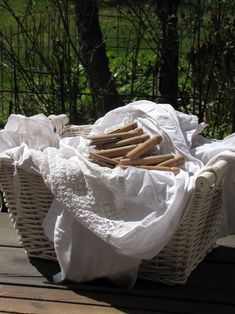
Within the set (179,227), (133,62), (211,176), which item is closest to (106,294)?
(179,227)

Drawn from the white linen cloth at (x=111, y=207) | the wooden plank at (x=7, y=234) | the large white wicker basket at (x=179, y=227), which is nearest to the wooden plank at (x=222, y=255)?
the large white wicker basket at (x=179, y=227)

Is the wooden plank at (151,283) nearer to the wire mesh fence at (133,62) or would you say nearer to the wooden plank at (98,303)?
the wooden plank at (98,303)

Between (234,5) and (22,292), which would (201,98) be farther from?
(22,292)

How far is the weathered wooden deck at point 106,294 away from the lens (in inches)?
105

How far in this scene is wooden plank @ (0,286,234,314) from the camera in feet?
8.72

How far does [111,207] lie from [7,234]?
798mm

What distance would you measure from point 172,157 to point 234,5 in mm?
1812

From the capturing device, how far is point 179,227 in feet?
8.95

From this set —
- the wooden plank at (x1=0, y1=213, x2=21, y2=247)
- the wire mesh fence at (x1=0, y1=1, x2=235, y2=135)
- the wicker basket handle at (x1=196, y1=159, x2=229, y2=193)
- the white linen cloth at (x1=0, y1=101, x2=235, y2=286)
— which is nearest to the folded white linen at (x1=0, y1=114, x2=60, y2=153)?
the white linen cloth at (x1=0, y1=101, x2=235, y2=286)

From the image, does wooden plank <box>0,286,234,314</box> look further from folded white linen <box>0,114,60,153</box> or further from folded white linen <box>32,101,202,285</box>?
folded white linen <box>0,114,60,153</box>

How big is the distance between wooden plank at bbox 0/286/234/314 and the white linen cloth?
10cm

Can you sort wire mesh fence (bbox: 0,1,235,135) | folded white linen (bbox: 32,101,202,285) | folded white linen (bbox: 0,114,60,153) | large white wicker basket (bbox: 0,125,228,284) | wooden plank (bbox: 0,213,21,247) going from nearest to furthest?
folded white linen (bbox: 32,101,202,285), large white wicker basket (bbox: 0,125,228,284), folded white linen (bbox: 0,114,60,153), wooden plank (bbox: 0,213,21,247), wire mesh fence (bbox: 0,1,235,135)

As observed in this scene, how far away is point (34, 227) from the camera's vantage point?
9.83 feet

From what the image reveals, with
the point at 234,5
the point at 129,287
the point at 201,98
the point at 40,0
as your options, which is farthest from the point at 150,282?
the point at 40,0
